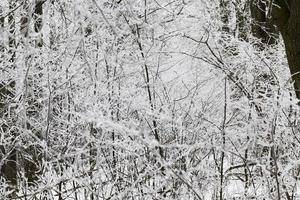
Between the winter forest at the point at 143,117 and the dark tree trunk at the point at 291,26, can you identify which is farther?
the dark tree trunk at the point at 291,26

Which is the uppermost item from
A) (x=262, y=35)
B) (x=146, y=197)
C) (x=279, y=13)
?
(x=262, y=35)

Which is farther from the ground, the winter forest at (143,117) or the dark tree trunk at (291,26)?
→ the dark tree trunk at (291,26)

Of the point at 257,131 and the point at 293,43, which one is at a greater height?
the point at 293,43

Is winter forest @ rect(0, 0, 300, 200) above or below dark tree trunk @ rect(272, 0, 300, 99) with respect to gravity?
below

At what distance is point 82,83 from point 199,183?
177 centimetres

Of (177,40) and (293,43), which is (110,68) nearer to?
(293,43)

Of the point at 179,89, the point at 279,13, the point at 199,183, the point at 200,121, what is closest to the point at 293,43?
the point at 279,13

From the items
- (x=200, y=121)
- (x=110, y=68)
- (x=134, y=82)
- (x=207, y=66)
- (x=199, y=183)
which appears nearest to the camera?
(x=199, y=183)

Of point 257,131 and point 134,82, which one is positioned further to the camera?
point 134,82

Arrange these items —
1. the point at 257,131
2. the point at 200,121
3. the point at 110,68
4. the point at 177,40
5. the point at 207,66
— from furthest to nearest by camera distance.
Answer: the point at 177,40 < the point at 207,66 < the point at 110,68 < the point at 200,121 < the point at 257,131

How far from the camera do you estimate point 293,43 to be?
3.84m

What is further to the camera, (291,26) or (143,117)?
(291,26)

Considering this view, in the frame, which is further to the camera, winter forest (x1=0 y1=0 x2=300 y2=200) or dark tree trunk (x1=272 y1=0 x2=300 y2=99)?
dark tree trunk (x1=272 y1=0 x2=300 y2=99)

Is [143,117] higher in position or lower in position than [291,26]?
lower
